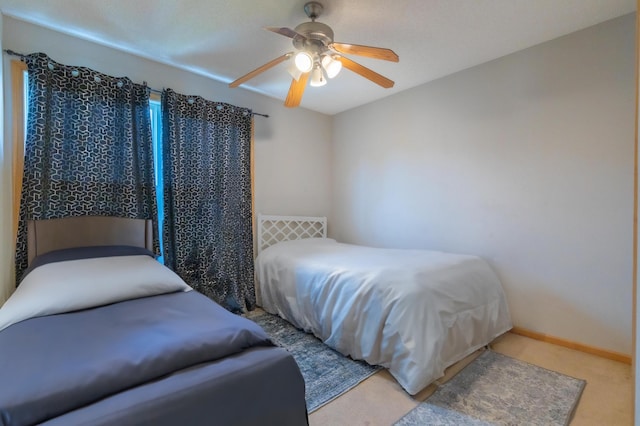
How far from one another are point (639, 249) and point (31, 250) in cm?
320

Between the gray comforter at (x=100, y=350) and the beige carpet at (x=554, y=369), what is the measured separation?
2.73ft

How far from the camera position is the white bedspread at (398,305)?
1.84 meters

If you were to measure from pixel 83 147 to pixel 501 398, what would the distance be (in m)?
3.34

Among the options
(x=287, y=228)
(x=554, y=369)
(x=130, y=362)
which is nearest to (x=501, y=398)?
(x=554, y=369)

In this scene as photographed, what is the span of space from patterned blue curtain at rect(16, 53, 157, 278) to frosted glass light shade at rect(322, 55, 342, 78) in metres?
1.61

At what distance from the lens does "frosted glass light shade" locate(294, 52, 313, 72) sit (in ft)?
6.05

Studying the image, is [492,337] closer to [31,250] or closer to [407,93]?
[407,93]

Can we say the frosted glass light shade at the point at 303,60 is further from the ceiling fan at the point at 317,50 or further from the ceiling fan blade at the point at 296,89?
the ceiling fan blade at the point at 296,89

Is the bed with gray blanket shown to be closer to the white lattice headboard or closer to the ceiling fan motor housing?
the ceiling fan motor housing

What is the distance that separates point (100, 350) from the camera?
1.05m

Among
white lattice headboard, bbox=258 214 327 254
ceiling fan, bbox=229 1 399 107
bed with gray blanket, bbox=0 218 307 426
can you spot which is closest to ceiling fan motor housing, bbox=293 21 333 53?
ceiling fan, bbox=229 1 399 107

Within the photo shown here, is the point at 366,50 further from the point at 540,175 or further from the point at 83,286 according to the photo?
the point at 83,286

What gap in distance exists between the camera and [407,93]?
3408 mm

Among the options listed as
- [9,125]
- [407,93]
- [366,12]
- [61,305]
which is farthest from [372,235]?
[9,125]
